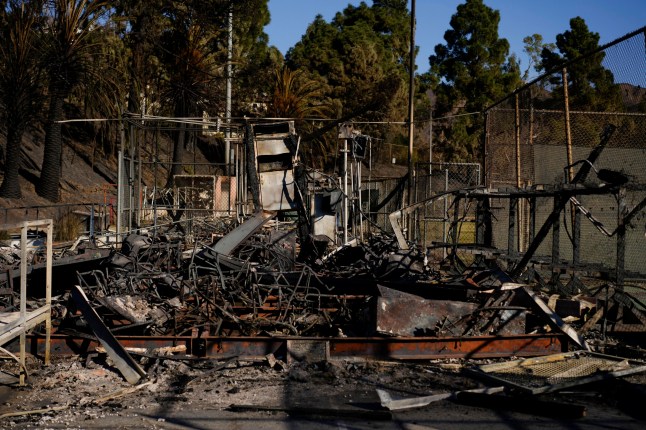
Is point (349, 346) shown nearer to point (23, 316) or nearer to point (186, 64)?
point (23, 316)

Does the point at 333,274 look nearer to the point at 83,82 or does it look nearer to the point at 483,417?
the point at 483,417

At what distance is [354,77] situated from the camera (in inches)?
1859

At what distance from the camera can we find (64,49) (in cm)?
2559

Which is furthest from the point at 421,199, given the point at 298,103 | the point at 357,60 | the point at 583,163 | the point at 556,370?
the point at 357,60

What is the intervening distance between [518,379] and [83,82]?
21666 millimetres

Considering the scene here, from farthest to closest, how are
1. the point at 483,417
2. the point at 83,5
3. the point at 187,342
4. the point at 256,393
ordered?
the point at 83,5 → the point at 187,342 → the point at 256,393 → the point at 483,417

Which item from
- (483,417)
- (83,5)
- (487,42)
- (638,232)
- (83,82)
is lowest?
(483,417)

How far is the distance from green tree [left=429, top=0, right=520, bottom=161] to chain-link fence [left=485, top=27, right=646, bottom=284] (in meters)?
30.5

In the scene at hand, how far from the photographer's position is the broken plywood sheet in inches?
305

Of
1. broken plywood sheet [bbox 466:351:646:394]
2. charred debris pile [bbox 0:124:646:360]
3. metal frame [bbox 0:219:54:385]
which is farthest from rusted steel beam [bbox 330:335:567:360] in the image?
metal frame [bbox 0:219:54:385]

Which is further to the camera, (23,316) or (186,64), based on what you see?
(186,64)

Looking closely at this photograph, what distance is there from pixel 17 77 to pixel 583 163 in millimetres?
20727

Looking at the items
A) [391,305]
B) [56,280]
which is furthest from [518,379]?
[56,280]

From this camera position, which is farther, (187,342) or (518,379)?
(187,342)
